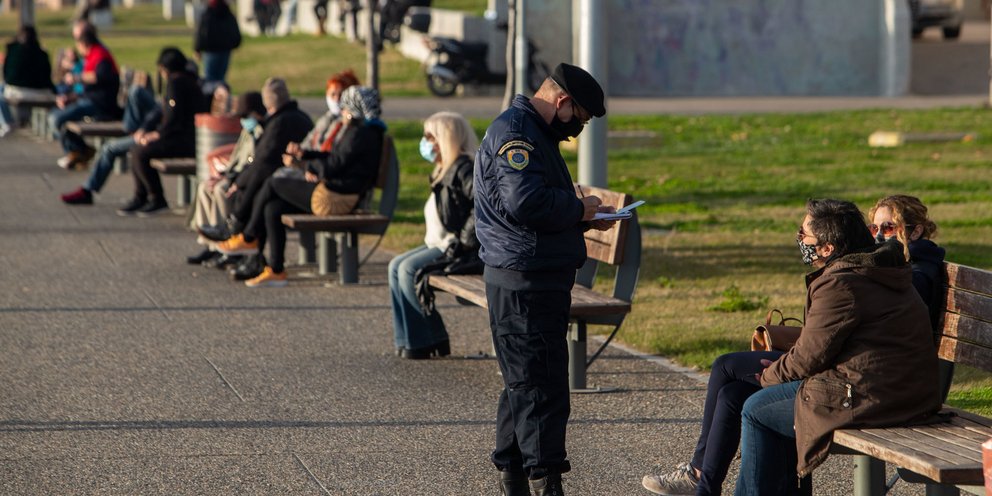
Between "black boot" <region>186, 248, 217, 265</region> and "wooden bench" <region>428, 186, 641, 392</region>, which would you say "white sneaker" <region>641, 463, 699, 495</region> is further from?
"black boot" <region>186, 248, 217, 265</region>

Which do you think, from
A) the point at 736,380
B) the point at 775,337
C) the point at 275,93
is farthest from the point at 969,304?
the point at 275,93

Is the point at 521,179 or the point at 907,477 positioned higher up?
the point at 521,179

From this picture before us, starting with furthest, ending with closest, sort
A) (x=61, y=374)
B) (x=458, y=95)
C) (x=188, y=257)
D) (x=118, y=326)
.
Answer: (x=458, y=95) → (x=188, y=257) → (x=118, y=326) → (x=61, y=374)

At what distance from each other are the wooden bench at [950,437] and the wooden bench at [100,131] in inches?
477

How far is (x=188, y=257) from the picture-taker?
11.4m

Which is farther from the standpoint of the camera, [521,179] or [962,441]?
[521,179]

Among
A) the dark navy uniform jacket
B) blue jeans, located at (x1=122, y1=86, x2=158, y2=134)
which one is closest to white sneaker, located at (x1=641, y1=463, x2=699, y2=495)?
the dark navy uniform jacket

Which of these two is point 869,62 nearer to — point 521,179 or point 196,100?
point 196,100

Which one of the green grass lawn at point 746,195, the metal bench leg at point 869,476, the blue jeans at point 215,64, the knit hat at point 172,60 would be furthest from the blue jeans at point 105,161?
the metal bench leg at point 869,476

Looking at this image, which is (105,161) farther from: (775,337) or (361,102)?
(775,337)

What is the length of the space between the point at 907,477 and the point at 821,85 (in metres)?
25.1

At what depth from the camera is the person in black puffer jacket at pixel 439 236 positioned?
7.68 metres

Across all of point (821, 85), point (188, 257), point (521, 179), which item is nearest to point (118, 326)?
point (188, 257)

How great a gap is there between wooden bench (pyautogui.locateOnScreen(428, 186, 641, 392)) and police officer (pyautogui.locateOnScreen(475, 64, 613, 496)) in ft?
5.34
